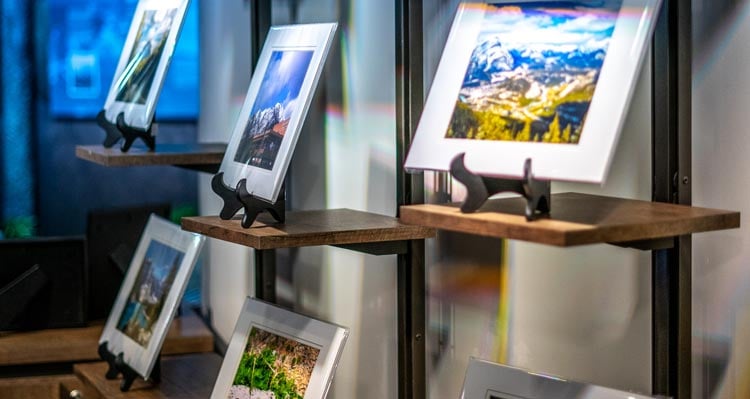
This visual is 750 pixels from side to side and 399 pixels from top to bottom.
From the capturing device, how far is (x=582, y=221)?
3.95 ft

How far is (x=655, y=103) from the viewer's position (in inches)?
54.2

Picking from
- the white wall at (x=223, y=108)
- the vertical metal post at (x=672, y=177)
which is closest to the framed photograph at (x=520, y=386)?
the vertical metal post at (x=672, y=177)

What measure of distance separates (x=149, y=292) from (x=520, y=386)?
4.39ft

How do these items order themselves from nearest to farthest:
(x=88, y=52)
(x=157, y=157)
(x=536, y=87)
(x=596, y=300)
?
(x=536, y=87)
(x=596, y=300)
(x=157, y=157)
(x=88, y=52)

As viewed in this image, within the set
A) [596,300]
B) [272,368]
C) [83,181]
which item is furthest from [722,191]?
[83,181]

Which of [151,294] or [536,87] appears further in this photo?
[151,294]

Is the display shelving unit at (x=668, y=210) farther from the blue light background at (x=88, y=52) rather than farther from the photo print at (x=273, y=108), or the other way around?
the blue light background at (x=88, y=52)

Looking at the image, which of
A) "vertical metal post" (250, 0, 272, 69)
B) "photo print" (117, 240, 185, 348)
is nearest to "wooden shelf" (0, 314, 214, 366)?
"photo print" (117, 240, 185, 348)

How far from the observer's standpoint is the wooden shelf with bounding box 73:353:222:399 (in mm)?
2479

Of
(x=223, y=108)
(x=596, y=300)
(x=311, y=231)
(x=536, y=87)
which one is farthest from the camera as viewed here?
(x=223, y=108)

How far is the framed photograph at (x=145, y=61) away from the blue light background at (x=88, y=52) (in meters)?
1.56

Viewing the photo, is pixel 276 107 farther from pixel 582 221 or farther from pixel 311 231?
pixel 582 221

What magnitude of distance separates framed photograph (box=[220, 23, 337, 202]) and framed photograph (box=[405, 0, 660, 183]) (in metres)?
0.35

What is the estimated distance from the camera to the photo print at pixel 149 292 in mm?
2482
